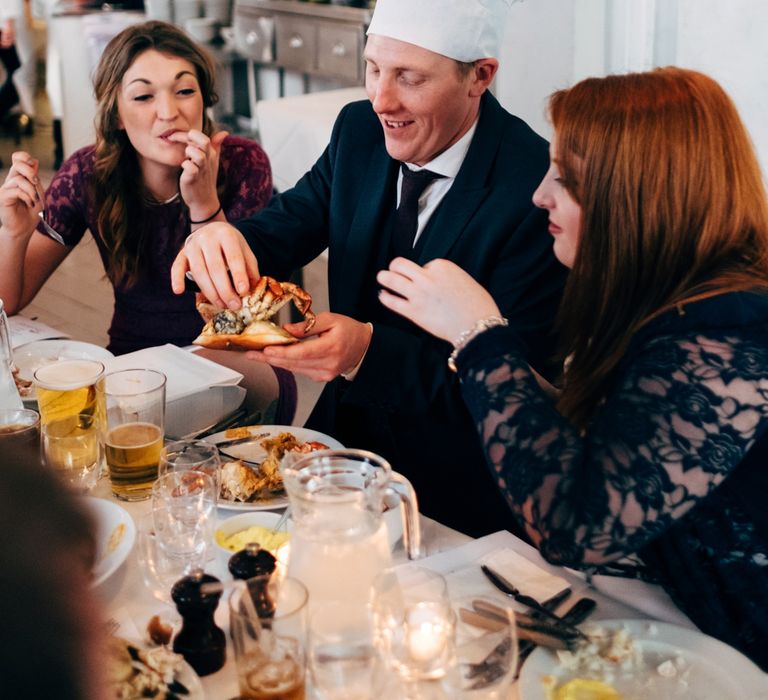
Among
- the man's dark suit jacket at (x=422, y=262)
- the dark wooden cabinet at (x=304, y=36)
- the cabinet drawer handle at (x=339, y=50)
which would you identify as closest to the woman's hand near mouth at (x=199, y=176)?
the man's dark suit jacket at (x=422, y=262)

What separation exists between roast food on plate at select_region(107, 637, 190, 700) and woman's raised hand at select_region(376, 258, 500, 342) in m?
0.63

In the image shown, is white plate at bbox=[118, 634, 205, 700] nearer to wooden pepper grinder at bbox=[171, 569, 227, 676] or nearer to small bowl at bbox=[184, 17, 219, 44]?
wooden pepper grinder at bbox=[171, 569, 227, 676]

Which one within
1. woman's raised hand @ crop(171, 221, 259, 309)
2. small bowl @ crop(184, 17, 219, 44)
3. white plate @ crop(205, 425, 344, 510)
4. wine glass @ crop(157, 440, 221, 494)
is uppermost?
small bowl @ crop(184, 17, 219, 44)

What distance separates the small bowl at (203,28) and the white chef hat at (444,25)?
540 centimetres

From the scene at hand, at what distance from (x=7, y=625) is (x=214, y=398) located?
1.43 metres

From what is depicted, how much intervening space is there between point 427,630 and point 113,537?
1.90 ft

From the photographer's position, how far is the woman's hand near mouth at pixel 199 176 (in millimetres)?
2498

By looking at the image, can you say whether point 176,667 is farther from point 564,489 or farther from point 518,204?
point 518,204

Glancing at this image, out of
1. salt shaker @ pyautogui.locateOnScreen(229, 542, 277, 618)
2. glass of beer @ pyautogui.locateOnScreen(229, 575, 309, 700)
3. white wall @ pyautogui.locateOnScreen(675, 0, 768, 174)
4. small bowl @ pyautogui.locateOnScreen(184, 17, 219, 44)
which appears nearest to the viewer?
glass of beer @ pyautogui.locateOnScreen(229, 575, 309, 700)

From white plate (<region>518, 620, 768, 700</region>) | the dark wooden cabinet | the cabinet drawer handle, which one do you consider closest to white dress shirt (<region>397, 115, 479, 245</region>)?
white plate (<region>518, 620, 768, 700</region>)

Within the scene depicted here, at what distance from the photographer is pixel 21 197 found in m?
2.43

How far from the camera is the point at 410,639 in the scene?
104 cm

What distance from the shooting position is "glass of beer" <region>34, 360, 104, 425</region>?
161cm

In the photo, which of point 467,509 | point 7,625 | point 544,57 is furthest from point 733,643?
point 544,57
